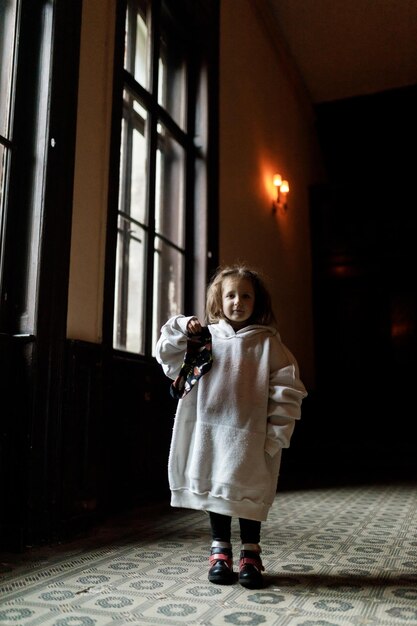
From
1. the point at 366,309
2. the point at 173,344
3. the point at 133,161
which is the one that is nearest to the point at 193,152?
Result: the point at 133,161

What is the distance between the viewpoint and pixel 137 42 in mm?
3660

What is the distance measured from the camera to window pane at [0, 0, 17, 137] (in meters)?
2.46

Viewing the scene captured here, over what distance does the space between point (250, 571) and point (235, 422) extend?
436mm

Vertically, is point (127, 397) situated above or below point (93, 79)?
below

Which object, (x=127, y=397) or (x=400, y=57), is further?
(x=400, y=57)

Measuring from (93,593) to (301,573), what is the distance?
2.17ft

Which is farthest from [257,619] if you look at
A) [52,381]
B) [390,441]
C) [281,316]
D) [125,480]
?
[390,441]

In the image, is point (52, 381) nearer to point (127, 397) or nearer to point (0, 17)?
point (127, 397)

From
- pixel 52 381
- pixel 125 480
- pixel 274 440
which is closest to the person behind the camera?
pixel 274 440

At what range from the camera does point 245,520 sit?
Result: 6.12 feet

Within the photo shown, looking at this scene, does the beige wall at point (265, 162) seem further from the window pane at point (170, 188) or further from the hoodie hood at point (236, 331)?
the hoodie hood at point (236, 331)

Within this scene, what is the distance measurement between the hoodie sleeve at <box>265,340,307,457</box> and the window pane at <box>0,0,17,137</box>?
1496 millimetres

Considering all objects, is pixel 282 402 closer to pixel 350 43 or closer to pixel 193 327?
pixel 193 327

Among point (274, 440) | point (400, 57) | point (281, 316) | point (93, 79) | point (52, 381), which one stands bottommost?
point (274, 440)
